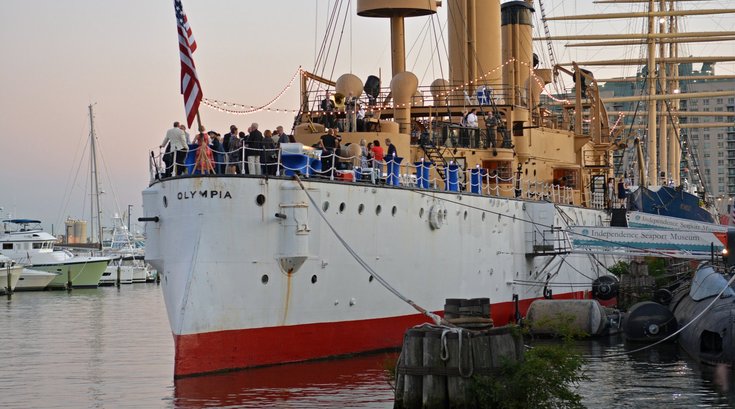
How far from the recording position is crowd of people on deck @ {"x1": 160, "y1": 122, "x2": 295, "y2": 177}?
26.0 metres

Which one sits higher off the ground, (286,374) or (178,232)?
(178,232)

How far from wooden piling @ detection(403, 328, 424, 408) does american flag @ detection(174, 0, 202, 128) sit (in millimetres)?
8130

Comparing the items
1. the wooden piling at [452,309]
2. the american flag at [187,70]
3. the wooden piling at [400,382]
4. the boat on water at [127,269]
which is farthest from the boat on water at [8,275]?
the wooden piling at [400,382]

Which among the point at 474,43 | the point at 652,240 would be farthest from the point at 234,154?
the point at 474,43

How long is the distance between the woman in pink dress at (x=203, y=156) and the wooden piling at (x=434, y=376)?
8100 millimetres

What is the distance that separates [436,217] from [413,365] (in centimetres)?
1223

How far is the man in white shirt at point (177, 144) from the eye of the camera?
2699 cm

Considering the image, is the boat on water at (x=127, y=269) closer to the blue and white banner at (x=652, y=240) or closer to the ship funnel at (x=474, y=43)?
the ship funnel at (x=474, y=43)

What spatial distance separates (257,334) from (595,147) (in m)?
26.8

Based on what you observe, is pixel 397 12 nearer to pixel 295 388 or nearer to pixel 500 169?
pixel 500 169

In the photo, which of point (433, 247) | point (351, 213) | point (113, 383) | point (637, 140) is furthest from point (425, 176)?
point (637, 140)

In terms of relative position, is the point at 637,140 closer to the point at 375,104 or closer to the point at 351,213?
the point at 375,104

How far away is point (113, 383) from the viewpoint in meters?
26.0

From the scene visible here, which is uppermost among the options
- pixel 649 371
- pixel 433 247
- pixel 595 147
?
pixel 595 147
